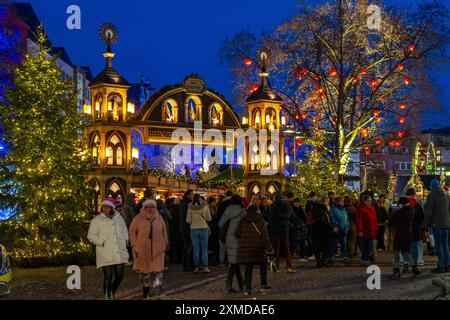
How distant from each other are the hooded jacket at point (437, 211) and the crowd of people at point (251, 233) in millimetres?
11

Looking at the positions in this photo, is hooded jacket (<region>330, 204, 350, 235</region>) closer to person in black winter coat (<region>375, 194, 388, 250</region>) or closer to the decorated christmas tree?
person in black winter coat (<region>375, 194, 388, 250</region>)

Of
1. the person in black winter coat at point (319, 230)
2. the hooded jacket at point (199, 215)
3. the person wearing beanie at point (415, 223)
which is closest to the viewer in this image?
the person wearing beanie at point (415, 223)

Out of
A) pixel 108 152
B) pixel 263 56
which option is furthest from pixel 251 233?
pixel 263 56

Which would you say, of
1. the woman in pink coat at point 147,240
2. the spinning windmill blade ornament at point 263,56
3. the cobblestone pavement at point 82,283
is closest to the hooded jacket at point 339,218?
the cobblestone pavement at point 82,283

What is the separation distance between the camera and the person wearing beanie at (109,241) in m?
12.7

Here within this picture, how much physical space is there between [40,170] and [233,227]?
8.39 metres

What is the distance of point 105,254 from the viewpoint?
12.7 meters

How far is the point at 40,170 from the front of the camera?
20.9 m

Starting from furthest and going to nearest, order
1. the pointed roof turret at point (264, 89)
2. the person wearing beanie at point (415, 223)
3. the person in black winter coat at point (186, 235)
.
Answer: the pointed roof turret at point (264, 89), the person in black winter coat at point (186, 235), the person wearing beanie at point (415, 223)

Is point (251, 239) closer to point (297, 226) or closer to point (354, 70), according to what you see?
point (297, 226)

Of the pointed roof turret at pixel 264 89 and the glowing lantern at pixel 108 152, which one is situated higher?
the pointed roof turret at pixel 264 89

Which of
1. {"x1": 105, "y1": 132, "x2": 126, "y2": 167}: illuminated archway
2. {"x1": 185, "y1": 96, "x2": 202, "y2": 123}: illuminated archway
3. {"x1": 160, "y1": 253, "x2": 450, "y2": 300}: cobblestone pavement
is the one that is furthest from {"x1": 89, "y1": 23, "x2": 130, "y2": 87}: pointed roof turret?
{"x1": 160, "y1": 253, "x2": 450, "y2": 300}: cobblestone pavement

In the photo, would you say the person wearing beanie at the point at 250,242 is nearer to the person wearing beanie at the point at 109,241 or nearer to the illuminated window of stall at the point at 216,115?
the person wearing beanie at the point at 109,241
